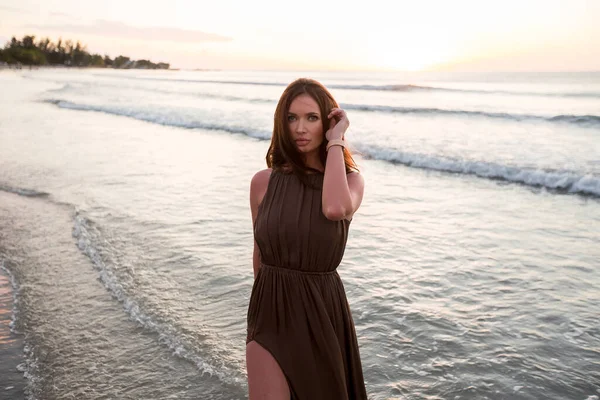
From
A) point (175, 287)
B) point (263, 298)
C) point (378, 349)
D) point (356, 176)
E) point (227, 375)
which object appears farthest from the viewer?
point (175, 287)

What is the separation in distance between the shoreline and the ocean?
0.02 meters

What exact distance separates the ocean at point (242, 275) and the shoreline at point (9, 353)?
0.6 inches

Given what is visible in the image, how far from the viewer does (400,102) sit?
37.6 metres

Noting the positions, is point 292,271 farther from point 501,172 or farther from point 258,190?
point 501,172

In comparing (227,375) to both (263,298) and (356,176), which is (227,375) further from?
(356,176)

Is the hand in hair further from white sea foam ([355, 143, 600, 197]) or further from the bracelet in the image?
white sea foam ([355, 143, 600, 197])

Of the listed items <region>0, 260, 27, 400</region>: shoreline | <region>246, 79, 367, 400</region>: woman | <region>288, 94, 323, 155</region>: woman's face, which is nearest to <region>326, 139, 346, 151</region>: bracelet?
<region>246, 79, 367, 400</region>: woman

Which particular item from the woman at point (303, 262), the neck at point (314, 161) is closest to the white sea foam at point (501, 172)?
the neck at point (314, 161)

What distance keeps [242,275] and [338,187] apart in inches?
167

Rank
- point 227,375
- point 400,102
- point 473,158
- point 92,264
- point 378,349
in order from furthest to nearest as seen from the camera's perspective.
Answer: point 400,102, point 473,158, point 92,264, point 378,349, point 227,375

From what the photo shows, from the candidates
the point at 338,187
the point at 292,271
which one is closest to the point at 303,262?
the point at 292,271

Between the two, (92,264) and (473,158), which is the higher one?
(473,158)

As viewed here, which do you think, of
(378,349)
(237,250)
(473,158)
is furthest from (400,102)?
(378,349)

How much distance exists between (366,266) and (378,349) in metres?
2.19
